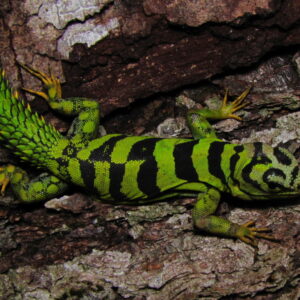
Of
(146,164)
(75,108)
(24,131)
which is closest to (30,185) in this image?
(24,131)

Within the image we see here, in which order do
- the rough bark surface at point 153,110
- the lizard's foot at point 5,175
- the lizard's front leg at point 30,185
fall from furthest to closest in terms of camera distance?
the lizard's foot at point 5,175 → the lizard's front leg at point 30,185 → the rough bark surface at point 153,110

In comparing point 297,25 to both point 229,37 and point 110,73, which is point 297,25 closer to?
point 229,37

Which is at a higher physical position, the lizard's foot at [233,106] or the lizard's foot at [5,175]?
the lizard's foot at [233,106]

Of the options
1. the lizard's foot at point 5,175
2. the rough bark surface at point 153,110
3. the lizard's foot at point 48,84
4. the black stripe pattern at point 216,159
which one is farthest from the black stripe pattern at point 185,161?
the lizard's foot at point 5,175

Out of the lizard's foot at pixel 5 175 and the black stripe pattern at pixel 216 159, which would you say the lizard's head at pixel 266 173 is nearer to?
the black stripe pattern at pixel 216 159

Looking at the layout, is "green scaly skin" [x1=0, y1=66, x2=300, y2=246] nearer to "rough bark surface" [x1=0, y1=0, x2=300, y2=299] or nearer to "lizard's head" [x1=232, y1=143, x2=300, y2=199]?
"lizard's head" [x1=232, y1=143, x2=300, y2=199]

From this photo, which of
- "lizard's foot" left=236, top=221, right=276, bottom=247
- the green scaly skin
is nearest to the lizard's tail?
the green scaly skin
